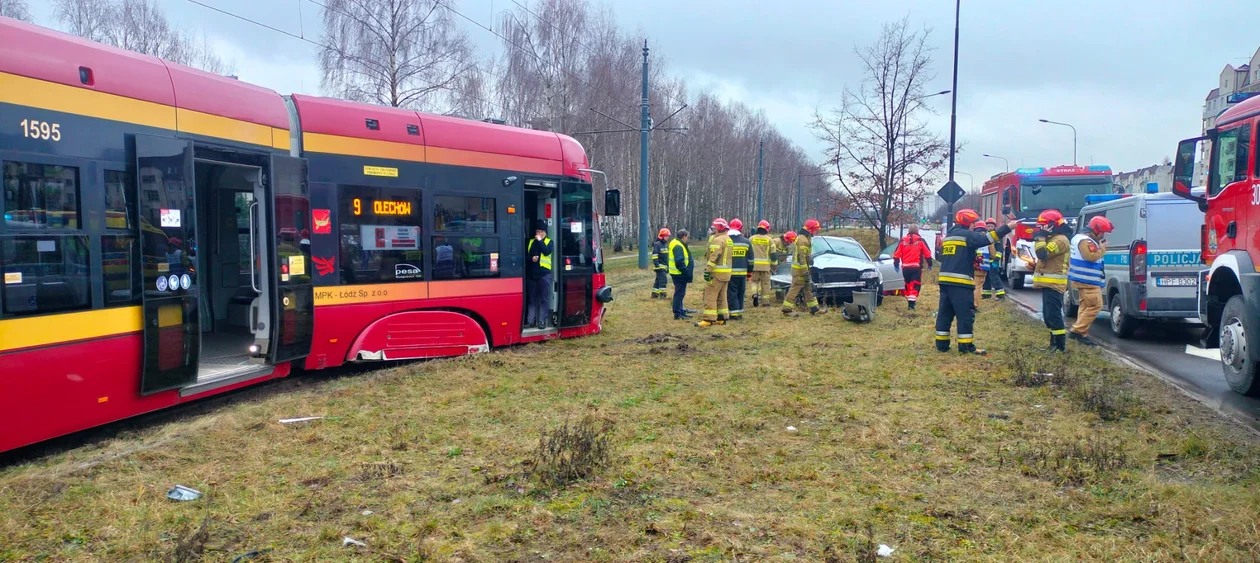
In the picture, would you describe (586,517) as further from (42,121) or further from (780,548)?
(42,121)

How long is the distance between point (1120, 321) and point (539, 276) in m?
8.00

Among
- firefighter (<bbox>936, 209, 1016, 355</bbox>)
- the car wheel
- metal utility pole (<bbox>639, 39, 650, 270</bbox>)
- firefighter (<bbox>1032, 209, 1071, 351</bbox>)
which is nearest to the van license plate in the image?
the car wheel

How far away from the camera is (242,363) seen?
785 cm

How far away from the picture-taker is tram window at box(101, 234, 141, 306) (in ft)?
19.8

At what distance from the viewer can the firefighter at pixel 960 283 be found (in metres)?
9.91

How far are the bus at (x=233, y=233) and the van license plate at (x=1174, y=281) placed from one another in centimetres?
717

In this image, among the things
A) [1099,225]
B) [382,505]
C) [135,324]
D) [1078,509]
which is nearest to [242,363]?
[135,324]

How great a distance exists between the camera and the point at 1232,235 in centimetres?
752

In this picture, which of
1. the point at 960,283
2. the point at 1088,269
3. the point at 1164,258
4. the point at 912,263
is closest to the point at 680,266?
the point at 912,263

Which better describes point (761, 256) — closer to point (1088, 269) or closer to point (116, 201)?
point (1088, 269)

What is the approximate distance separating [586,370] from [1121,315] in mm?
7712

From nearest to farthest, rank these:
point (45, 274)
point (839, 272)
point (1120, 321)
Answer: point (45, 274) → point (1120, 321) → point (839, 272)

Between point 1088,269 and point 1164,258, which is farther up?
point 1164,258


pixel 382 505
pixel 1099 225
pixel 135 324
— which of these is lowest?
pixel 382 505
